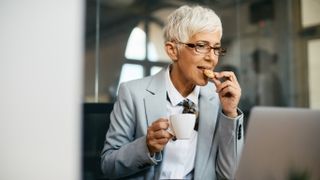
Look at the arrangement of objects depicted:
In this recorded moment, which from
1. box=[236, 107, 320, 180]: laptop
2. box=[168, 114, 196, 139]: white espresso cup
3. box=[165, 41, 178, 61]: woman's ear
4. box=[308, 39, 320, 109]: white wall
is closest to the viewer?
box=[236, 107, 320, 180]: laptop

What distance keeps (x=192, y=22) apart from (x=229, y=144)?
375 mm

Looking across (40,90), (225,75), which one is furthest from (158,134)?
(40,90)

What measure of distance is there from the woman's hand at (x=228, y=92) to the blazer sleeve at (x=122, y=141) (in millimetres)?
267

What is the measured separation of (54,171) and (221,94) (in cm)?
61

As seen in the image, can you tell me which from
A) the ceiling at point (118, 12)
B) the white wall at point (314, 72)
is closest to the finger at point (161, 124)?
the ceiling at point (118, 12)

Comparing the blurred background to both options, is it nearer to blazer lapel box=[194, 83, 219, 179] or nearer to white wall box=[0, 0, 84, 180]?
white wall box=[0, 0, 84, 180]

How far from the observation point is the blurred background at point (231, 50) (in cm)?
133

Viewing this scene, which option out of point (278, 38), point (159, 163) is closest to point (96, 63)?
point (159, 163)

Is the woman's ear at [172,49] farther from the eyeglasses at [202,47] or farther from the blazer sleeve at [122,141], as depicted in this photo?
the blazer sleeve at [122,141]

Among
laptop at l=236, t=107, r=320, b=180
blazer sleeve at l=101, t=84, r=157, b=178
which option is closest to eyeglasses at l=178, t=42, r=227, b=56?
blazer sleeve at l=101, t=84, r=157, b=178

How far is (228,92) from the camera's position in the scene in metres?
1.05

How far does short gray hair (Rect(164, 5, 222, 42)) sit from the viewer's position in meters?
1.08

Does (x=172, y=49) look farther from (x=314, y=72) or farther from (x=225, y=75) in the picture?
(x=314, y=72)

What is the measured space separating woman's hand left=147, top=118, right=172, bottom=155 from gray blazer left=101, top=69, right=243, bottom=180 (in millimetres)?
107
